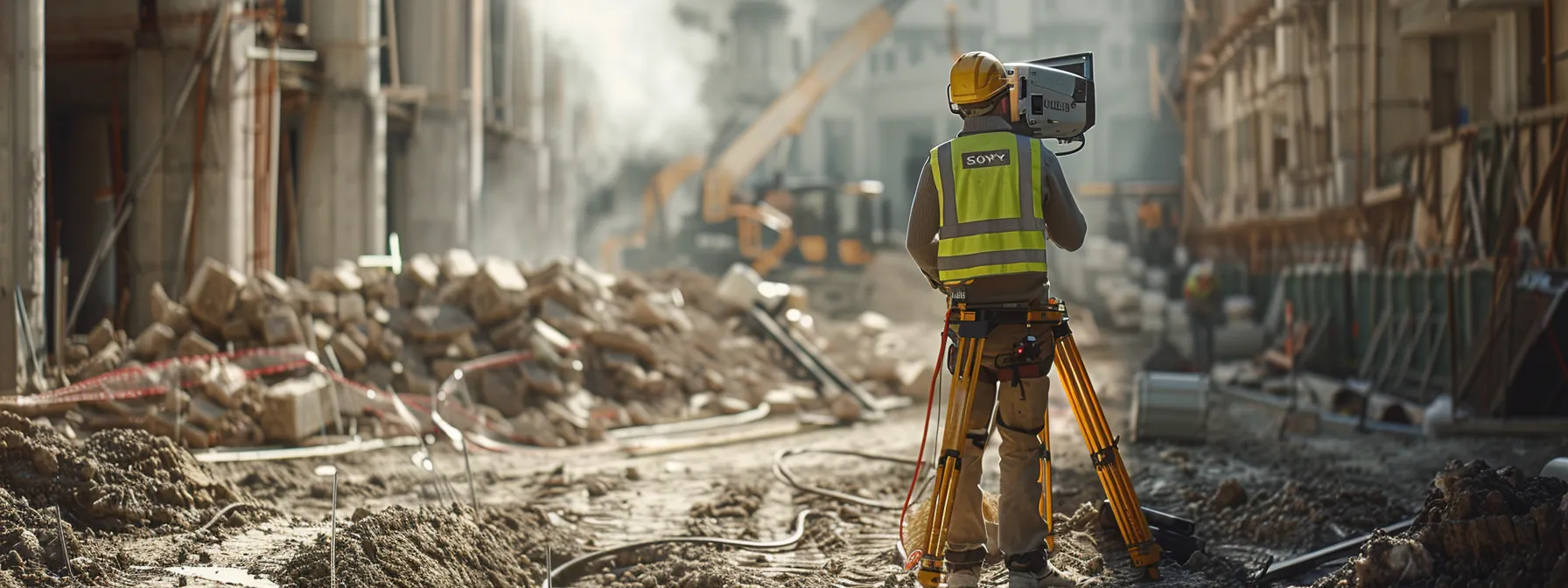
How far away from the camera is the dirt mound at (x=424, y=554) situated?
5.33m

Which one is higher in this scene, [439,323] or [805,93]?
[805,93]

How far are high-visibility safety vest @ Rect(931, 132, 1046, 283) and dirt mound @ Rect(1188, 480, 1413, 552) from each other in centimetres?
264

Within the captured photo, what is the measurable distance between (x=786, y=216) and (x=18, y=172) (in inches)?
828

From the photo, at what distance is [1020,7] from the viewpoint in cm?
5072

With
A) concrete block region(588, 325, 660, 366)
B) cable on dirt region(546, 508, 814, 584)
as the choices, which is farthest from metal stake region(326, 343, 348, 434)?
cable on dirt region(546, 508, 814, 584)

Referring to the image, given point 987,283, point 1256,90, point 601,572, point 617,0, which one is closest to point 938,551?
point 987,283

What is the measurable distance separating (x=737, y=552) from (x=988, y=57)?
Result: 122 inches


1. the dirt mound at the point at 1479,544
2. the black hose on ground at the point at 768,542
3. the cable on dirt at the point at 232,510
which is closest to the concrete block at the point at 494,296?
the black hose on ground at the point at 768,542

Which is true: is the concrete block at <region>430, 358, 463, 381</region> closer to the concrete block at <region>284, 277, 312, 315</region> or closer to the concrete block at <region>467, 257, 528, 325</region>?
the concrete block at <region>467, 257, 528, 325</region>

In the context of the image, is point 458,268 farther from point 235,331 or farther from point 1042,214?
point 1042,214

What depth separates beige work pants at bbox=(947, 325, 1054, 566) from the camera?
5105 mm

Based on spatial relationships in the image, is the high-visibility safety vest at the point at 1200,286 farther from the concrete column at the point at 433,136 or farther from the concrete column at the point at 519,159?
the concrete column at the point at 519,159

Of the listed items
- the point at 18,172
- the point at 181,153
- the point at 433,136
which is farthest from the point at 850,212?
the point at 18,172

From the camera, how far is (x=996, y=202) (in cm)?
505
